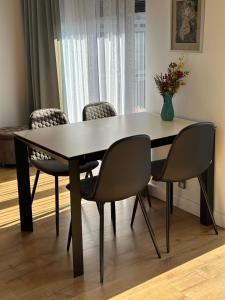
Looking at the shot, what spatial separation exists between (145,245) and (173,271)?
38 centimetres

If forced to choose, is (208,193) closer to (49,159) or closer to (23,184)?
(49,159)

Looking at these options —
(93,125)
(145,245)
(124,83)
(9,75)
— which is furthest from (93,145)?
(9,75)

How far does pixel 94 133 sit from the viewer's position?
305 centimetres

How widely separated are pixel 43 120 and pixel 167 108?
3.34 feet

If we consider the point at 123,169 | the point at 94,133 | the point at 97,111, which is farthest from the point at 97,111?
→ the point at 123,169

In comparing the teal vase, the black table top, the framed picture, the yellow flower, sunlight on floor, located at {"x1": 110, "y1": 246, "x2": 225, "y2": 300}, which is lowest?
sunlight on floor, located at {"x1": 110, "y1": 246, "x2": 225, "y2": 300}

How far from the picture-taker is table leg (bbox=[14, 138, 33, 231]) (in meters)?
3.15

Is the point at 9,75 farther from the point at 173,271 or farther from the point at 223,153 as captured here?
the point at 173,271

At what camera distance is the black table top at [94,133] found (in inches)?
105

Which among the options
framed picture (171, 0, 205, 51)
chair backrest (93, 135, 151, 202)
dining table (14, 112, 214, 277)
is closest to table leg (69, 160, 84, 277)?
dining table (14, 112, 214, 277)

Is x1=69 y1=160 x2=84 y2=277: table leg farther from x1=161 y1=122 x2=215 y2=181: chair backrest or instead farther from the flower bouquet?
the flower bouquet

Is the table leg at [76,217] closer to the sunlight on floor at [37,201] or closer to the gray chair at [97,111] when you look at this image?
the sunlight on floor at [37,201]

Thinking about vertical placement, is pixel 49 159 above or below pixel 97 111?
below

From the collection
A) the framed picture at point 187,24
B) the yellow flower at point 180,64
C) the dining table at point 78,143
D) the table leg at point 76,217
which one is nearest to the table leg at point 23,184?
the dining table at point 78,143
